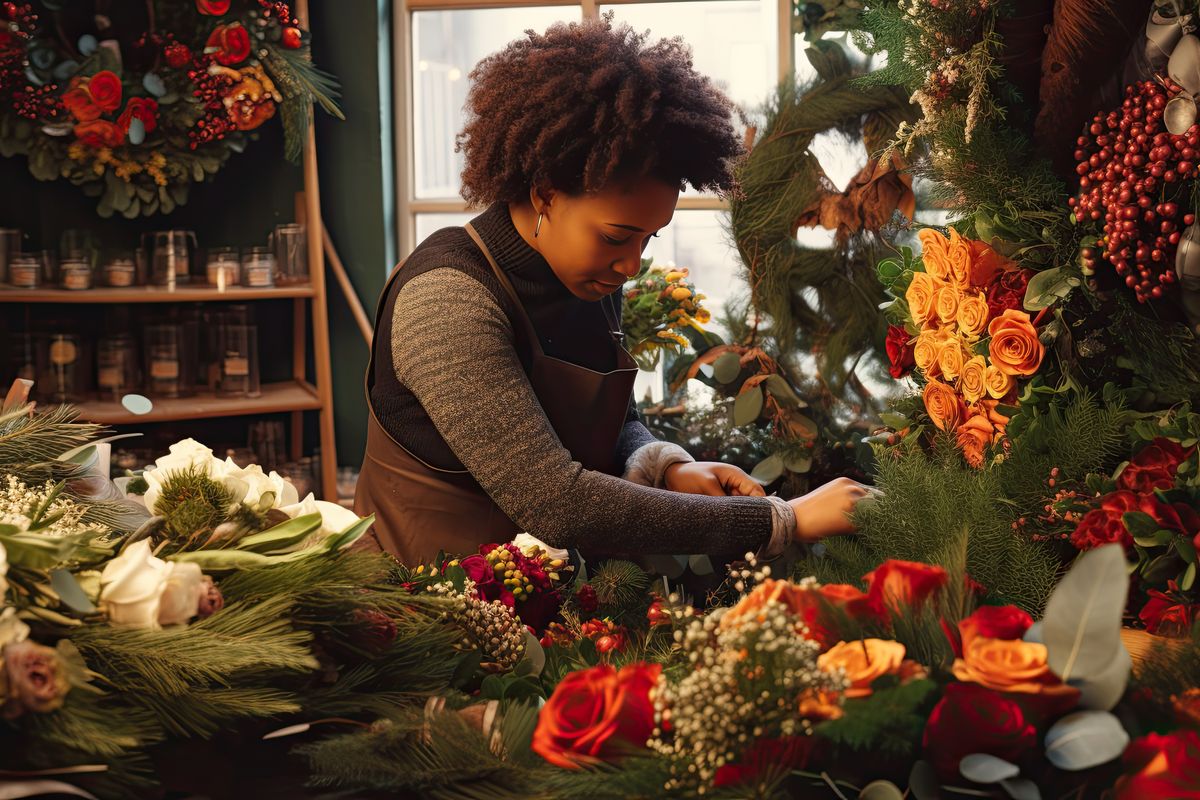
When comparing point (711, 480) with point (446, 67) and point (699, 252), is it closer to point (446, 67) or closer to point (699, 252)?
point (699, 252)

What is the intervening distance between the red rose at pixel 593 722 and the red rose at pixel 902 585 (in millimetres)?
158

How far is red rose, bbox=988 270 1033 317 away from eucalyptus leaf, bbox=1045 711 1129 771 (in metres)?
0.54

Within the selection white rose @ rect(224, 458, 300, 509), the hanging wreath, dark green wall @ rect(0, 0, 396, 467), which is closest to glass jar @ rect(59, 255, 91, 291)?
the hanging wreath

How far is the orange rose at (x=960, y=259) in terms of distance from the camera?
3.65ft

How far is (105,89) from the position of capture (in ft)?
9.80

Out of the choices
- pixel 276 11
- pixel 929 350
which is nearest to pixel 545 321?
pixel 929 350

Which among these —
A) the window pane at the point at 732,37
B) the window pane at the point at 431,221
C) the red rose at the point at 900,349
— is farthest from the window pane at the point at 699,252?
the red rose at the point at 900,349

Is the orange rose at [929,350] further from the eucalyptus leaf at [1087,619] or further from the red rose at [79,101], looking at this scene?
the red rose at [79,101]

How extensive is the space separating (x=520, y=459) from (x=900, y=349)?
46 centimetres

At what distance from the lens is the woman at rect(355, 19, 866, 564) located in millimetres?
1391

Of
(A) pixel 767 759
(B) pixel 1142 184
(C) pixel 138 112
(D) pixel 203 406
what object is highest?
(C) pixel 138 112

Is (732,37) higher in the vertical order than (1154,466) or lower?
higher

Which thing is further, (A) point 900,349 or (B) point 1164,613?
(A) point 900,349

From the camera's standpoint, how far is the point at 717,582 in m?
1.71
